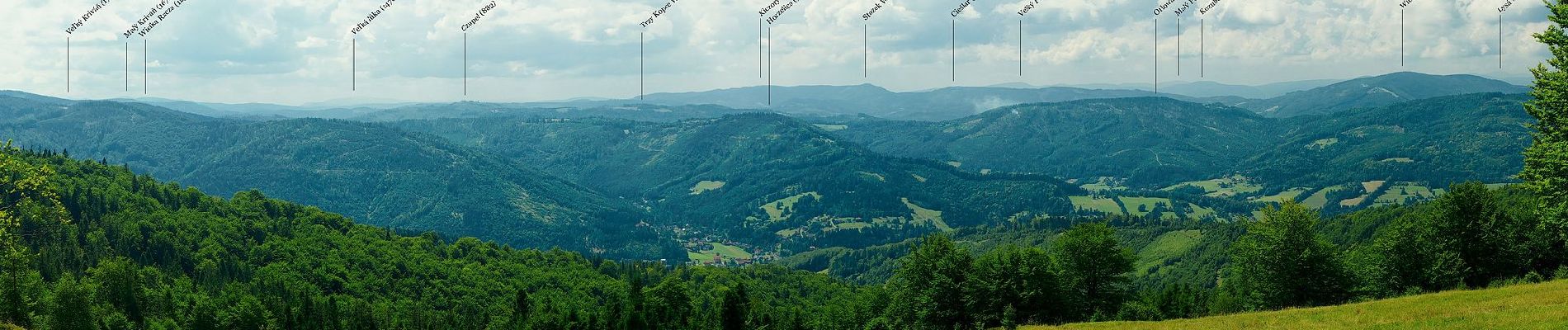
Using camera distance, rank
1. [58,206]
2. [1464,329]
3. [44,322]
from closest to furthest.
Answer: [1464,329]
[58,206]
[44,322]

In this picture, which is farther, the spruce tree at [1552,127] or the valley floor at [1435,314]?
the spruce tree at [1552,127]

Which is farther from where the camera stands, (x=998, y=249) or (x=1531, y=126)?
(x=998, y=249)

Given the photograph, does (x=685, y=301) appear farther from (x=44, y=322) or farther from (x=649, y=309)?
(x=44, y=322)

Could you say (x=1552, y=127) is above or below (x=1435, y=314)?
above

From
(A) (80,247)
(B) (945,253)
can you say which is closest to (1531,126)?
(B) (945,253)

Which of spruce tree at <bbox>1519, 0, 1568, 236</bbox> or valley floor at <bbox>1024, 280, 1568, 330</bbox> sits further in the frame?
spruce tree at <bbox>1519, 0, 1568, 236</bbox>

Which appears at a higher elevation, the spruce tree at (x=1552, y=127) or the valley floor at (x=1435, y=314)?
the spruce tree at (x=1552, y=127)

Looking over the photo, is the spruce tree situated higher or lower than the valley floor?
higher

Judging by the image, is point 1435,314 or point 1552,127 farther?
point 1552,127
